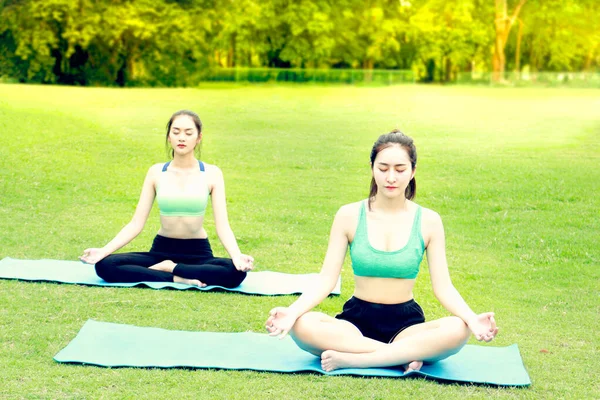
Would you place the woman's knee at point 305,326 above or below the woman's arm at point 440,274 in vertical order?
below

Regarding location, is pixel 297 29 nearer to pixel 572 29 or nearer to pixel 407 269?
pixel 572 29

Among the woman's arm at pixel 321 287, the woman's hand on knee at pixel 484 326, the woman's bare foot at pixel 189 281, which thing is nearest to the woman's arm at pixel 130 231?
the woman's bare foot at pixel 189 281

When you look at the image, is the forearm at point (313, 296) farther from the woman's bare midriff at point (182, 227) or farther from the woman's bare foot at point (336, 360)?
the woman's bare midriff at point (182, 227)

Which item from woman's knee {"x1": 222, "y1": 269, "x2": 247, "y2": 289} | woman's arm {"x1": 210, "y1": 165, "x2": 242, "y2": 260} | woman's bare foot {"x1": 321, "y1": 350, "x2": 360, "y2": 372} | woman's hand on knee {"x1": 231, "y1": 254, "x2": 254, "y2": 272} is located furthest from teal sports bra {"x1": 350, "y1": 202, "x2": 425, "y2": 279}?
woman's knee {"x1": 222, "y1": 269, "x2": 247, "y2": 289}

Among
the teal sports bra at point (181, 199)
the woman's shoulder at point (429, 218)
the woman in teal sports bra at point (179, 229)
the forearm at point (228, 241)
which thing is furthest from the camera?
the teal sports bra at point (181, 199)

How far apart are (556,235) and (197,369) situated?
5714 millimetres

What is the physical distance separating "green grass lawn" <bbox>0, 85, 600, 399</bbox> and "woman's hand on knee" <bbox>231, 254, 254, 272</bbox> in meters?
0.26

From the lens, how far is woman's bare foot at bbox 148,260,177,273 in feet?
22.5

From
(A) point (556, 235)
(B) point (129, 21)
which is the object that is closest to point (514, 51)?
(B) point (129, 21)

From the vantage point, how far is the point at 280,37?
54375 mm

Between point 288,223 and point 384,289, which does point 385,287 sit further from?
point 288,223

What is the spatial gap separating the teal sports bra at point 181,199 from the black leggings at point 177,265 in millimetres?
257

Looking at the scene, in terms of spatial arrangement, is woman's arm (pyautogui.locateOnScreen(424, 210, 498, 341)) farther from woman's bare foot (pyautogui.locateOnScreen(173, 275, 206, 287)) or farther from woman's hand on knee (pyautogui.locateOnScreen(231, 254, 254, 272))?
woman's bare foot (pyautogui.locateOnScreen(173, 275, 206, 287))

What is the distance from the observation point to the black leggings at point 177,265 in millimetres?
6648
